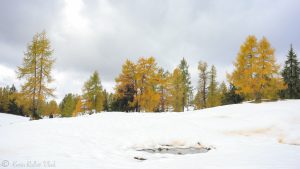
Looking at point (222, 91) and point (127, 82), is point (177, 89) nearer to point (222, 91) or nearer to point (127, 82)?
point (127, 82)

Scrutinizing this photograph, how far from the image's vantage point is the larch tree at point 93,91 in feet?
130

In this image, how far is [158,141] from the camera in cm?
1295

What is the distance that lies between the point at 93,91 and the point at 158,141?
29194 mm

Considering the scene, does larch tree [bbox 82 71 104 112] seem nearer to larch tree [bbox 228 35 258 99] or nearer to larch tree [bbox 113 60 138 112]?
larch tree [bbox 113 60 138 112]

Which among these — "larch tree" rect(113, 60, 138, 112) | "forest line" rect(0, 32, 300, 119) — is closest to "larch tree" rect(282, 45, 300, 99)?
"forest line" rect(0, 32, 300, 119)

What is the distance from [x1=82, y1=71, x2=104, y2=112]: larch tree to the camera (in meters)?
39.6

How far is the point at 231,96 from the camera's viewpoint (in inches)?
1853

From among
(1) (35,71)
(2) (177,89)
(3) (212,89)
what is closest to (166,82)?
(2) (177,89)

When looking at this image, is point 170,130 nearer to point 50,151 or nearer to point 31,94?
point 50,151

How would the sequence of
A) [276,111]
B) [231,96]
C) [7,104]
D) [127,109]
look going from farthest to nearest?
[7,104]
[231,96]
[127,109]
[276,111]

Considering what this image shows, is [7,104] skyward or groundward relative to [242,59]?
groundward

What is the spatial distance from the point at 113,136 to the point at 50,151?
5.28 m

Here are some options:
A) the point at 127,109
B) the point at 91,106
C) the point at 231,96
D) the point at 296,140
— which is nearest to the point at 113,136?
the point at 296,140

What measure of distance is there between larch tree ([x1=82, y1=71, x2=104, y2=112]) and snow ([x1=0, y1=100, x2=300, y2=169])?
22.8m
